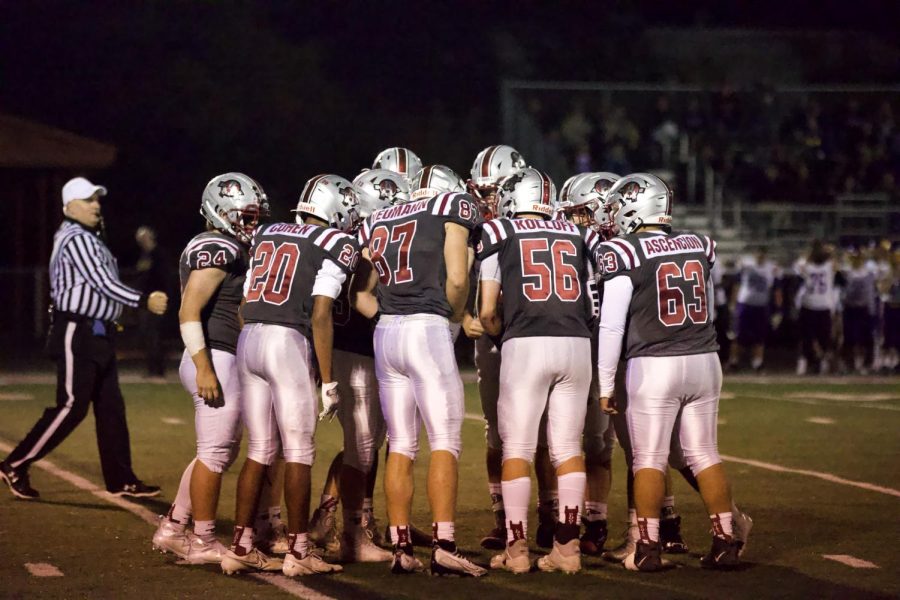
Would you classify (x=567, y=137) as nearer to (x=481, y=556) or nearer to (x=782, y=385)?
(x=782, y=385)

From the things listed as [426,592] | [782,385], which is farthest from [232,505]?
[782,385]

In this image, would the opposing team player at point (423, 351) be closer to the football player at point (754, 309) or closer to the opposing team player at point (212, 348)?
the opposing team player at point (212, 348)

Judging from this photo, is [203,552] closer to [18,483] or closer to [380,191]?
[380,191]

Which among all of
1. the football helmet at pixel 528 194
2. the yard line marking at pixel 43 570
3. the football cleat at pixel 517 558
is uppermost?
the football helmet at pixel 528 194

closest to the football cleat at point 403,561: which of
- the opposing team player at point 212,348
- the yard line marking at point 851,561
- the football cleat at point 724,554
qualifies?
the opposing team player at point 212,348

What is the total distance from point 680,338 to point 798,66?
79.9ft

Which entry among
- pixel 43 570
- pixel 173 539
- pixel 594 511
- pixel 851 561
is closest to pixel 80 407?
pixel 173 539

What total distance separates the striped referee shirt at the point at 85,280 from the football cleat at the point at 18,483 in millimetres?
999

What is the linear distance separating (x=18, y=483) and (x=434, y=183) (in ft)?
11.7

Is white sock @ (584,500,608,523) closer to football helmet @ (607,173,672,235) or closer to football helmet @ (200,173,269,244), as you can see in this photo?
football helmet @ (607,173,672,235)

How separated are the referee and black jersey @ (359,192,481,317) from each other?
2725 millimetres

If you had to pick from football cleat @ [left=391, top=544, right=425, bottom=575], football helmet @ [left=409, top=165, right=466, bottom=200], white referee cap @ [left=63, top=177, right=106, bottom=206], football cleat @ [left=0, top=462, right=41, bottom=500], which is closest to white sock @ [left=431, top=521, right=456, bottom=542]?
football cleat @ [left=391, top=544, right=425, bottom=575]

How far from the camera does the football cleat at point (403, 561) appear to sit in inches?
262

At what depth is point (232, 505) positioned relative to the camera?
873 cm
